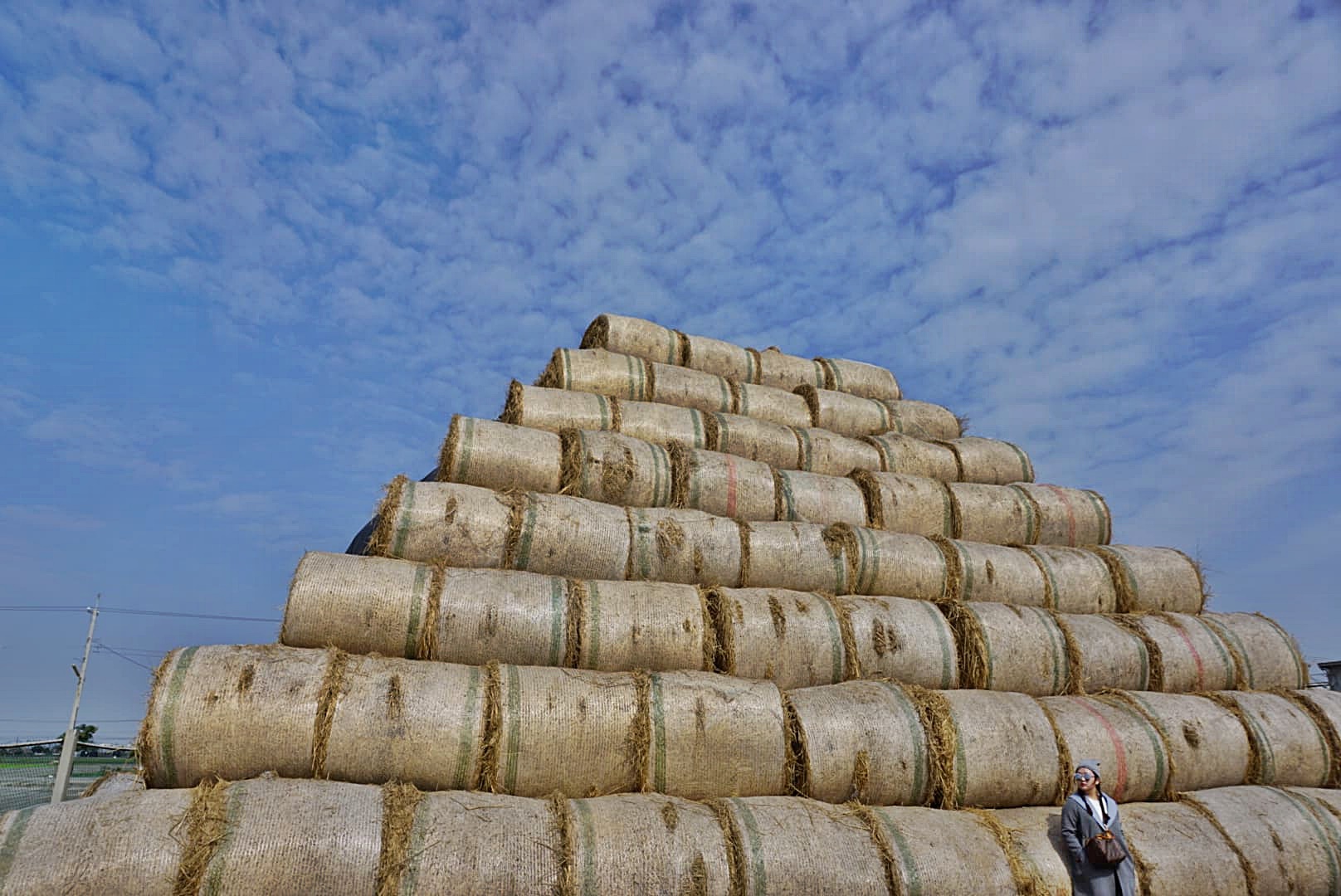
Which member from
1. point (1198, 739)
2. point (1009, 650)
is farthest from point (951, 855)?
point (1198, 739)

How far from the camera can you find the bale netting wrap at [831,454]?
33.7ft

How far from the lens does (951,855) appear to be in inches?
229

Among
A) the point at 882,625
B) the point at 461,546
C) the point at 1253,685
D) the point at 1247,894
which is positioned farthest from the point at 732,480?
the point at 1253,685

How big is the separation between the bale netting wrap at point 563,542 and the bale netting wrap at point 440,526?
0.12 metres

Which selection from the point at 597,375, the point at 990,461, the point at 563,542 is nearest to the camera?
the point at 563,542

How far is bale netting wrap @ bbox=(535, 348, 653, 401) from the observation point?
33.4 feet

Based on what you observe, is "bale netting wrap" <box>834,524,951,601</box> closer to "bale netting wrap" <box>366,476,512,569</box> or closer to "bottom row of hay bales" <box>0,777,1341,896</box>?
"bottom row of hay bales" <box>0,777,1341,896</box>

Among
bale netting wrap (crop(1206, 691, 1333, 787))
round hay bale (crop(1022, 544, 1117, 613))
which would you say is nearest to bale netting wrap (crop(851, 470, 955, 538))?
round hay bale (crop(1022, 544, 1117, 613))

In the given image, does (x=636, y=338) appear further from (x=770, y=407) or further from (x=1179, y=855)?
(x=1179, y=855)

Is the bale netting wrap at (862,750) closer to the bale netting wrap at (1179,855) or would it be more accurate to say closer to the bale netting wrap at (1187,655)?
the bale netting wrap at (1179,855)

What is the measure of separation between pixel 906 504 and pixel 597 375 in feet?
12.9

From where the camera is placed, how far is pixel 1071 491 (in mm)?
10594

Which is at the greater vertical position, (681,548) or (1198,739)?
(681,548)

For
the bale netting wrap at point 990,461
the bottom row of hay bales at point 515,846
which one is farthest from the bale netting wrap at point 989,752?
the bale netting wrap at point 990,461
